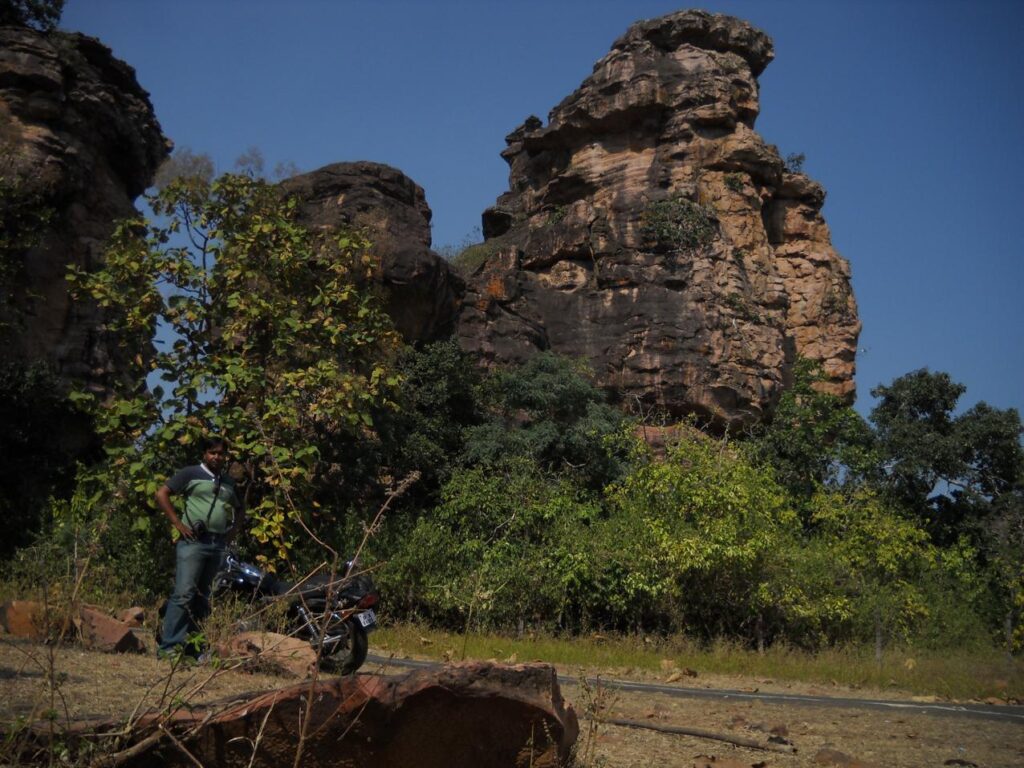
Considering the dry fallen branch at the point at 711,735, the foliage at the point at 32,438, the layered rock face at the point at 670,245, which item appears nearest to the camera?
the dry fallen branch at the point at 711,735

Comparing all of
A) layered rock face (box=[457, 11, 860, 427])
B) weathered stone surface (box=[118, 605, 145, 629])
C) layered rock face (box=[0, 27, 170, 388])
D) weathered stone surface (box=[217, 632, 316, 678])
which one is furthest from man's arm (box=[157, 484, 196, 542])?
layered rock face (box=[457, 11, 860, 427])

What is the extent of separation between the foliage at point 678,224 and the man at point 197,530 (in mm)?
23847

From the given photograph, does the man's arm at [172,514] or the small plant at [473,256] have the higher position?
the small plant at [473,256]

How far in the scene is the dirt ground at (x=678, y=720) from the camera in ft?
15.4

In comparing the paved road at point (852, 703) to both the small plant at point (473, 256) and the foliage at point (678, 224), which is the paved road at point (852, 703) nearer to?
the foliage at point (678, 224)

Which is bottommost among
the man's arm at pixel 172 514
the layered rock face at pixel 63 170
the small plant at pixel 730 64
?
the man's arm at pixel 172 514

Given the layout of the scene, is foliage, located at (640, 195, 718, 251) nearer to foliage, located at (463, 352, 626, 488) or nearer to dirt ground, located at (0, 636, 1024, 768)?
foliage, located at (463, 352, 626, 488)

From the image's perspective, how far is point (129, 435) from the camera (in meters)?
11.9

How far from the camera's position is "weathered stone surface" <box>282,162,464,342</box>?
73.9 ft

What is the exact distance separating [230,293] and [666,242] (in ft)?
62.2

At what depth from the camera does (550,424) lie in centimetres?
2141

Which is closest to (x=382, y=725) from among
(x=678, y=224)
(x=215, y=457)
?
(x=215, y=457)

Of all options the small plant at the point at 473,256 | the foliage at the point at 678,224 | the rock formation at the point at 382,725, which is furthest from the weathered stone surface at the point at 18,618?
the foliage at the point at 678,224

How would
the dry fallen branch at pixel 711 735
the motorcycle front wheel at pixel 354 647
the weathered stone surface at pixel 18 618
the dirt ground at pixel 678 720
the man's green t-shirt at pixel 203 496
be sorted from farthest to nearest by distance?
the motorcycle front wheel at pixel 354 647
the weathered stone surface at pixel 18 618
the man's green t-shirt at pixel 203 496
the dry fallen branch at pixel 711 735
the dirt ground at pixel 678 720
